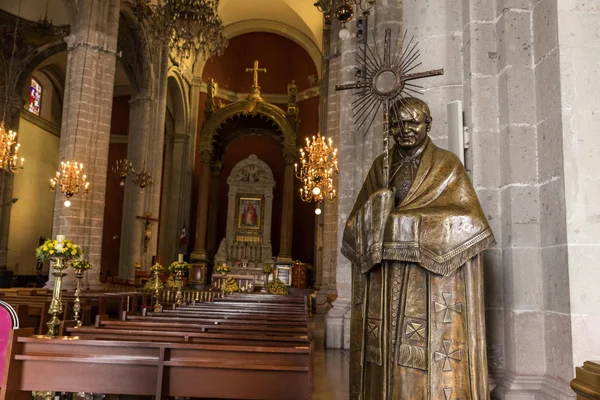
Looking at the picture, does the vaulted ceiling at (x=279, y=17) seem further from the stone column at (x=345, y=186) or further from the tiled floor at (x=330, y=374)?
the tiled floor at (x=330, y=374)

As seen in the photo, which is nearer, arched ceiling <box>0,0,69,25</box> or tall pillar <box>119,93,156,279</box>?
tall pillar <box>119,93,156,279</box>

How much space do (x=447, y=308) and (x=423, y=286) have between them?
0.52 ft

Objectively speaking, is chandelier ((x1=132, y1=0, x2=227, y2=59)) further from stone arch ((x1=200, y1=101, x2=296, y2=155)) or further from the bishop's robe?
stone arch ((x1=200, y1=101, x2=296, y2=155))

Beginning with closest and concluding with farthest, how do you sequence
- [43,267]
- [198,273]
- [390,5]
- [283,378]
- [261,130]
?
[283,378], [390,5], [198,273], [43,267], [261,130]

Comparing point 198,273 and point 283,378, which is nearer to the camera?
point 283,378

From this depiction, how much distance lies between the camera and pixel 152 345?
362 cm

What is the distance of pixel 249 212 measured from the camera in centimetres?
2220

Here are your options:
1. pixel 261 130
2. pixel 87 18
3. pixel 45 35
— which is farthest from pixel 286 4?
pixel 87 18

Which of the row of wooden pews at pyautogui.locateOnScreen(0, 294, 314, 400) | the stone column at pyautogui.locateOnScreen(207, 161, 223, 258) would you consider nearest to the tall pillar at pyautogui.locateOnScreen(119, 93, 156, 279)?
the stone column at pyautogui.locateOnScreen(207, 161, 223, 258)

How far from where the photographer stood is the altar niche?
21.2m

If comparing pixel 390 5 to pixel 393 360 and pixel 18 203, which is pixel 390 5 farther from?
pixel 18 203

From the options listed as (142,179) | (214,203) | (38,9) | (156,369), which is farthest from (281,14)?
(156,369)

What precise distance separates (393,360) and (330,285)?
10453mm

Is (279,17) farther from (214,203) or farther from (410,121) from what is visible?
(410,121)
